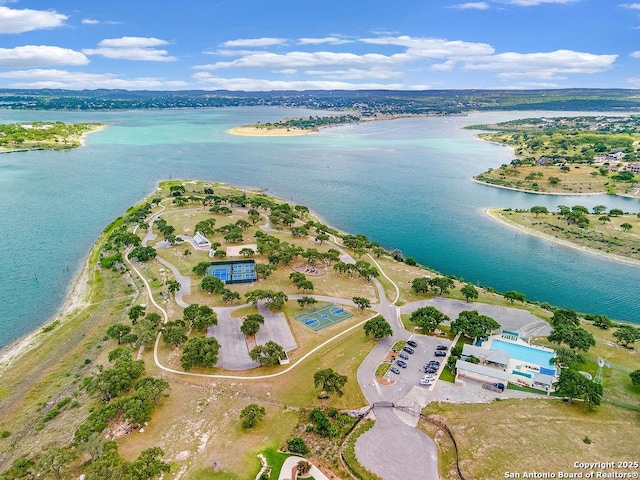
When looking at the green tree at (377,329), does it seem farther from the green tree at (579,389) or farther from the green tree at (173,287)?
the green tree at (173,287)

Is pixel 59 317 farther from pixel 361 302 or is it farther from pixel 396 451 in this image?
pixel 396 451

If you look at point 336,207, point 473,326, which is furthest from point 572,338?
point 336,207

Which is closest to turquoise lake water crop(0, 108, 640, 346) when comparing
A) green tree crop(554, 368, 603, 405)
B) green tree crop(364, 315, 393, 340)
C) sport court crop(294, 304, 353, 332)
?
green tree crop(554, 368, 603, 405)

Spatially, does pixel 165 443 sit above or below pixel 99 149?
below

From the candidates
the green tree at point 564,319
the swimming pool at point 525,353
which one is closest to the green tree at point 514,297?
the green tree at point 564,319

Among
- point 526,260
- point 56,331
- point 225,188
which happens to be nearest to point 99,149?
point 225,188

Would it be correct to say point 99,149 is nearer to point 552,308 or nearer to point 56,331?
point 56,331
